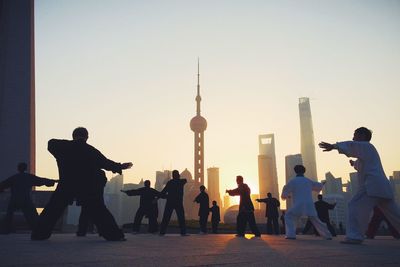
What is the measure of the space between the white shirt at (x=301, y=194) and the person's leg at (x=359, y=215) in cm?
254

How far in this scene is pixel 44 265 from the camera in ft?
9.12

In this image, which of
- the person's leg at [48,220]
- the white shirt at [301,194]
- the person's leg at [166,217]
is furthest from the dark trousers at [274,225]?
the person's leg at [48,220]

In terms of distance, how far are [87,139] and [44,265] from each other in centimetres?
448

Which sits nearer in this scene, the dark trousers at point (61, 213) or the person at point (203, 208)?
the dark trousers at point (61, 213)

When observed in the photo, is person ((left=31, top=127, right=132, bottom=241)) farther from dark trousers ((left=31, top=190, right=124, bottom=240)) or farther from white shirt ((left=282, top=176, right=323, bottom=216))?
white shirt ((left=282, top=176, right=323, bottom=216))

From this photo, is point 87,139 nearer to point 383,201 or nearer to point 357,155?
point 357,155

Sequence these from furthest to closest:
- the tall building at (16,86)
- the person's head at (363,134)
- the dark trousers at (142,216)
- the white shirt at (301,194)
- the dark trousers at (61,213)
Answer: the tall building at (16,86) → the dark trousers at (142,216) → the white shirt at (301,194) → the person's head at (363,134) → the dark trousers at (61,213)

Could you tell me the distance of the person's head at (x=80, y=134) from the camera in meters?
6.98

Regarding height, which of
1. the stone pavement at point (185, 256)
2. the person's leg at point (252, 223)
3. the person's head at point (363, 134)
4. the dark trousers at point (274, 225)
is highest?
the person's head at point (363, 134)

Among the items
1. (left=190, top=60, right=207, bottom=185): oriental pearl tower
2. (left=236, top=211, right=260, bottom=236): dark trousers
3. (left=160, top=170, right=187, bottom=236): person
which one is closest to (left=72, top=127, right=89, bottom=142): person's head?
(left=160, top=170, right=187, bottom=236): person

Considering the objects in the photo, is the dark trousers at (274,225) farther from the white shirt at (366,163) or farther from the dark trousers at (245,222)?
the white shirt at (366,163)

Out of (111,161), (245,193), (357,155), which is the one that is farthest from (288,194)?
(111,161)

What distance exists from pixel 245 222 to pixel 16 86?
36520mm

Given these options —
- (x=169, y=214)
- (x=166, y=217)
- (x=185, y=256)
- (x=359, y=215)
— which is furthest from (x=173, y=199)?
(x=185, y=256)
